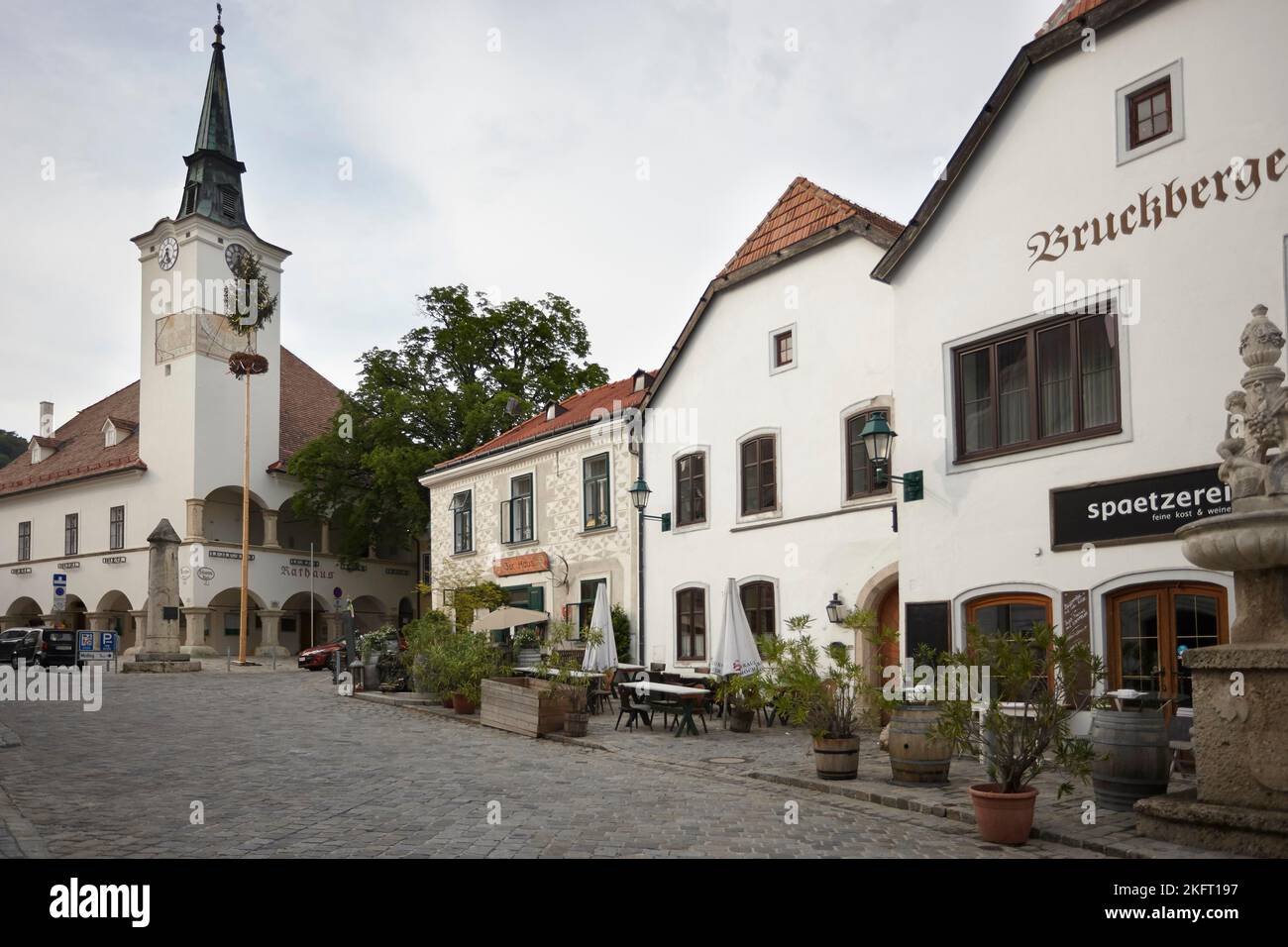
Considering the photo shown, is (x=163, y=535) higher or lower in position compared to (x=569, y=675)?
higher

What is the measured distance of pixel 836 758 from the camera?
11750mm

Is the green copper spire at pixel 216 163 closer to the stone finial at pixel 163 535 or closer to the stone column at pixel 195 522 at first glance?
the stone column at pixel 195 522

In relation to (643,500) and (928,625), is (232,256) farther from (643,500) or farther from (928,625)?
(928,625)

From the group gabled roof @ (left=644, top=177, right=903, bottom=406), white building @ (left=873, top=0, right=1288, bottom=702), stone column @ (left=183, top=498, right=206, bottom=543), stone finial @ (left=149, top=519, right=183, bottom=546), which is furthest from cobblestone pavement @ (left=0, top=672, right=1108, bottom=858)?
stone column @ (left=183, top=498, right=206, bottom=543)

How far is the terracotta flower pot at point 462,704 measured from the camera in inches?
756

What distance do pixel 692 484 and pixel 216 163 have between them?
35369 millimetres

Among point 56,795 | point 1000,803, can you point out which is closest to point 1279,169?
point 1000,803

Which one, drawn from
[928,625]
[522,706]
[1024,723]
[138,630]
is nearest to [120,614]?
[138,630]

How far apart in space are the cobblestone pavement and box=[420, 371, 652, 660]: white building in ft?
27.5

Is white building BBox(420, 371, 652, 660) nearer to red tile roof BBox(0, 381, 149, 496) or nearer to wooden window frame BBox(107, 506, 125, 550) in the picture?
wooden window frame BBox(107, 506, 125, 550)
